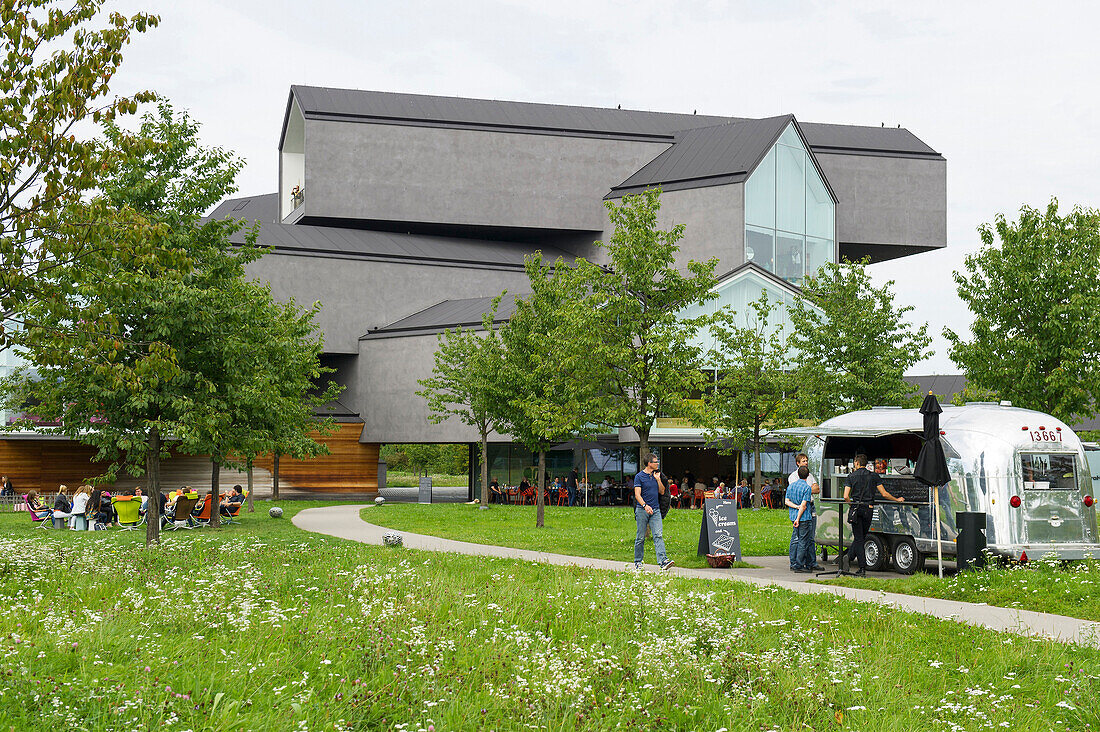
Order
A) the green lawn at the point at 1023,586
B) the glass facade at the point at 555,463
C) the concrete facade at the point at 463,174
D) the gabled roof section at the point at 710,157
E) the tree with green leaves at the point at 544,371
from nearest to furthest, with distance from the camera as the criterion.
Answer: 1. the green lawn at the point at 1023,586
2. the tree with green leaves at the point at 544,371
3. the glass facade at the point at 555,463
4. the gabled roof section at the point at 710,157
5. the concrete facade at the point at 463,174

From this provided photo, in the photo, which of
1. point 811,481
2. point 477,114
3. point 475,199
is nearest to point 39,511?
point 811,481

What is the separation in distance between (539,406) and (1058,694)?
54.5 ft

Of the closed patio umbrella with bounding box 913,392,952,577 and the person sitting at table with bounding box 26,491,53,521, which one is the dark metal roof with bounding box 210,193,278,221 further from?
the closed patio umbrella with bounding box 913,392,952,577

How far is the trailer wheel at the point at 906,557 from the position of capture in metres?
14.7

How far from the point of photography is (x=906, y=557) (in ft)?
49.1

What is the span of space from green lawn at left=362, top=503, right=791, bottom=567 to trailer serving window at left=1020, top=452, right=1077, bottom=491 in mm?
4781

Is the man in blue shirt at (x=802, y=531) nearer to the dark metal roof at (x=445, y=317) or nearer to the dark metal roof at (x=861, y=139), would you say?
the dark metal roof at (x=445, y=317)

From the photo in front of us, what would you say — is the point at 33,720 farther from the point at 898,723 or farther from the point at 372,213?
the point at 372,213

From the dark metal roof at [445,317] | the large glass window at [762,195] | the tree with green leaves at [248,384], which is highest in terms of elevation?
the large glass window at [762,195]

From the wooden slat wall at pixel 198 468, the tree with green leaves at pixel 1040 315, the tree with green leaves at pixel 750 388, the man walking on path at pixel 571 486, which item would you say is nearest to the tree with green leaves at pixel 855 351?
the tree with green leaves at pixel 750 388

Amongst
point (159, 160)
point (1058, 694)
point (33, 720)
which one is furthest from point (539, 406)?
point (33, 720)

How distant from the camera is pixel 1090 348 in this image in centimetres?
2217

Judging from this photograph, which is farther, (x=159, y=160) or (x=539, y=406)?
(x=539, y=406)

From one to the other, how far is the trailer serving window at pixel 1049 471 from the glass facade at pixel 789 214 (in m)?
33.0
